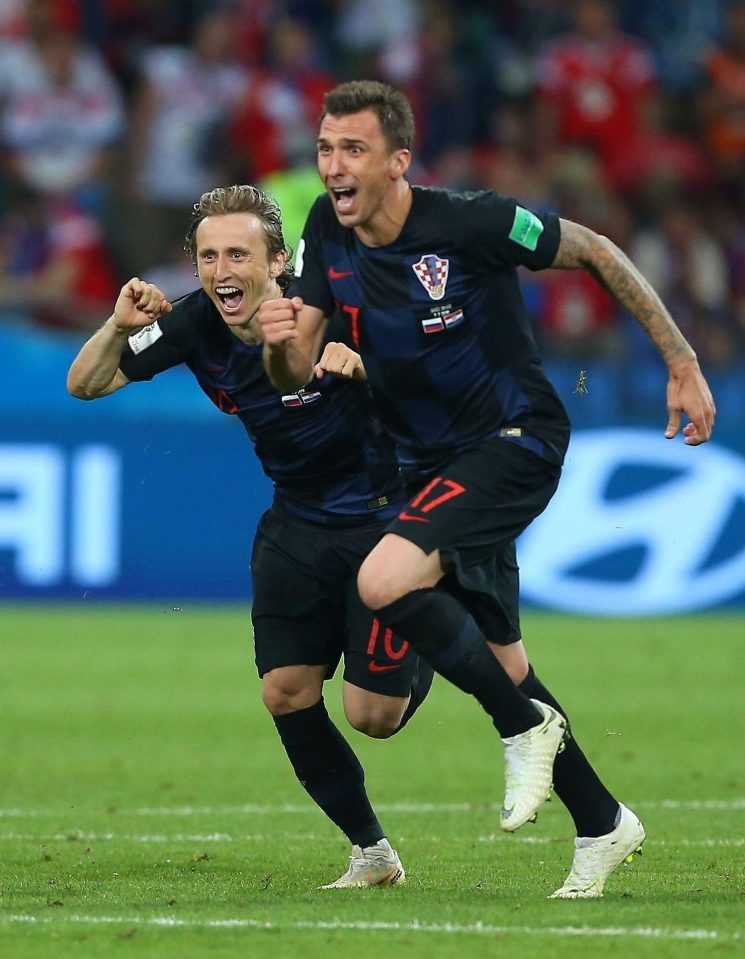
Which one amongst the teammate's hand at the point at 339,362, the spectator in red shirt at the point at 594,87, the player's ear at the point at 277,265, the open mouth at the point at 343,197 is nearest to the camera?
the open mouth at the point at 343,197

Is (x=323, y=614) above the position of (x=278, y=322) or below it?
below

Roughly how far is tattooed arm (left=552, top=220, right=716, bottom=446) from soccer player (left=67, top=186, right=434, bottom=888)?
1093mm

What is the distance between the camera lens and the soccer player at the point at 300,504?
6.32m

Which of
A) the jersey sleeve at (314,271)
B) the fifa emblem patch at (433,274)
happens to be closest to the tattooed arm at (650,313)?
the fifa emblem patch at (433,274)

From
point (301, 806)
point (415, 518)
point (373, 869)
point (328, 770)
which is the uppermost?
point (415, 518)

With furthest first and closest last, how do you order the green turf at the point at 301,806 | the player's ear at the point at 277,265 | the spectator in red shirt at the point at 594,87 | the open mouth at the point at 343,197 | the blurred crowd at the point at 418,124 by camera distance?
the spectator in red shirt at the point at 594,87 < the blurred crowd at the point at 418,124 < the player's ear at the point at 277,265 < the open mouth at the point at 343,197 < the green turf at the point at 301,806

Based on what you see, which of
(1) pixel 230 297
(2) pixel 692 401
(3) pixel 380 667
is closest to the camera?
(2) pixel 692 401

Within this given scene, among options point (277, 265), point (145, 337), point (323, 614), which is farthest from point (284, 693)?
point (277, 265)

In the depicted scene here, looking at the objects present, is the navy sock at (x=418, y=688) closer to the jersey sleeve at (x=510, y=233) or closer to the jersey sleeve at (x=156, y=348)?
the jersey sleeve at (x=156, y=348)

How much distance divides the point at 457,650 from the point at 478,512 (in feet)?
1.36

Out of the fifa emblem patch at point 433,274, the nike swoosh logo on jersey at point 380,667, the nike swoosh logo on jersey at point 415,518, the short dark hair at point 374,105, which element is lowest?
the nike swoosh logo on jersey at point 380,667

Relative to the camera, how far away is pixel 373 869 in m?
6.32

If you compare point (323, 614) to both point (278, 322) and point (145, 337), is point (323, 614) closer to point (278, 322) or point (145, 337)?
point (145, 337)

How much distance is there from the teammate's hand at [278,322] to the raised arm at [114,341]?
0.61 metres
